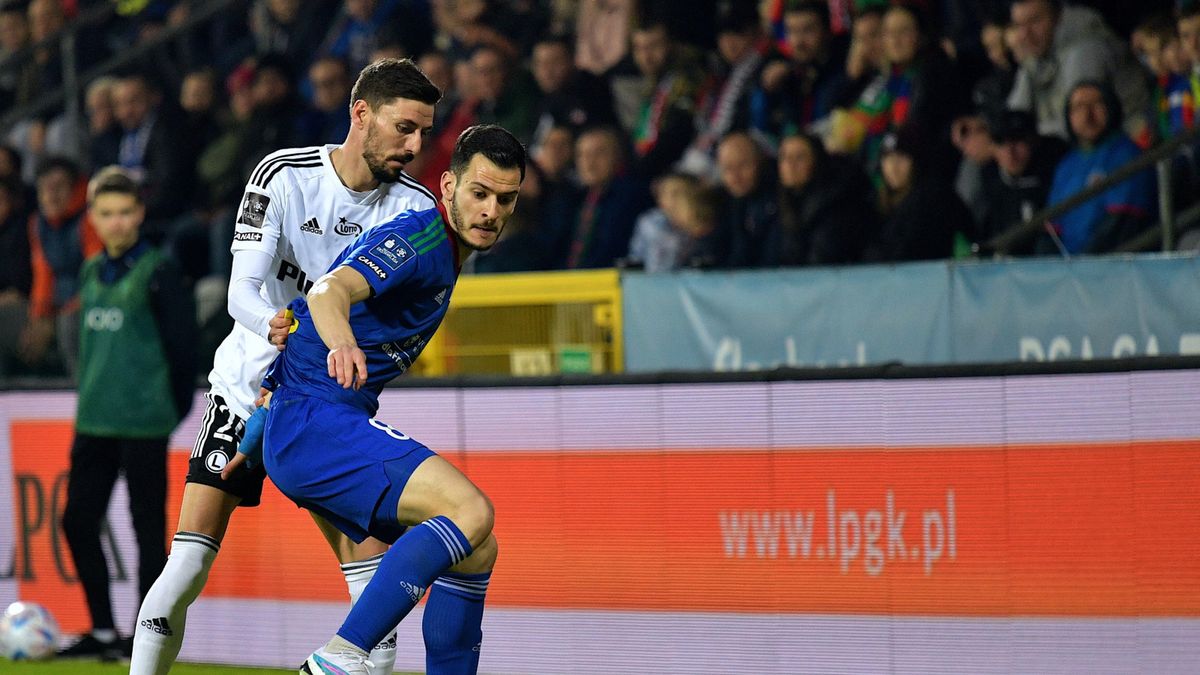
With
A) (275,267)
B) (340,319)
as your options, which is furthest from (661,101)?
(340,319)

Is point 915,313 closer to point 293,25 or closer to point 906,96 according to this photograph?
point 906,96

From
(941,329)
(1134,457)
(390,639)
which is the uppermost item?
(941,329)

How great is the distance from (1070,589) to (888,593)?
663 mm

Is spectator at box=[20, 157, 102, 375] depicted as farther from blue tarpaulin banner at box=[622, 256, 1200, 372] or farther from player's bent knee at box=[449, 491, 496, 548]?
player's bent knee at box=[449, 491, 496, 548]

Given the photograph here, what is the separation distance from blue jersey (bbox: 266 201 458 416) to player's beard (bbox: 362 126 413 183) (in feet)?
2.04

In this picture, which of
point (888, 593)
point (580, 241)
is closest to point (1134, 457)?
point (888, 593)

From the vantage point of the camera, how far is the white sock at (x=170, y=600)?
567cm

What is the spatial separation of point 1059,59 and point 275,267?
5.10 meters

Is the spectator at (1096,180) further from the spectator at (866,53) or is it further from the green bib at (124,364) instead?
the green bib at (124,364)

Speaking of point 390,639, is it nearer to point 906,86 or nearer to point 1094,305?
point 1094,305

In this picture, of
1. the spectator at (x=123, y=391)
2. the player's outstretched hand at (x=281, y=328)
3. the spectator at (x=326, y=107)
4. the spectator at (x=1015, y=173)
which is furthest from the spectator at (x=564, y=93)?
the player's outstretched hand at (x=281, y=328)

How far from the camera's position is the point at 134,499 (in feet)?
24.5

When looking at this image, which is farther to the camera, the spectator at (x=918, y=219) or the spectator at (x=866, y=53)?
the spectator at (x=866, y=53)

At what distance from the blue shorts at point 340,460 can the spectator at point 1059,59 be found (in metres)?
5.37
